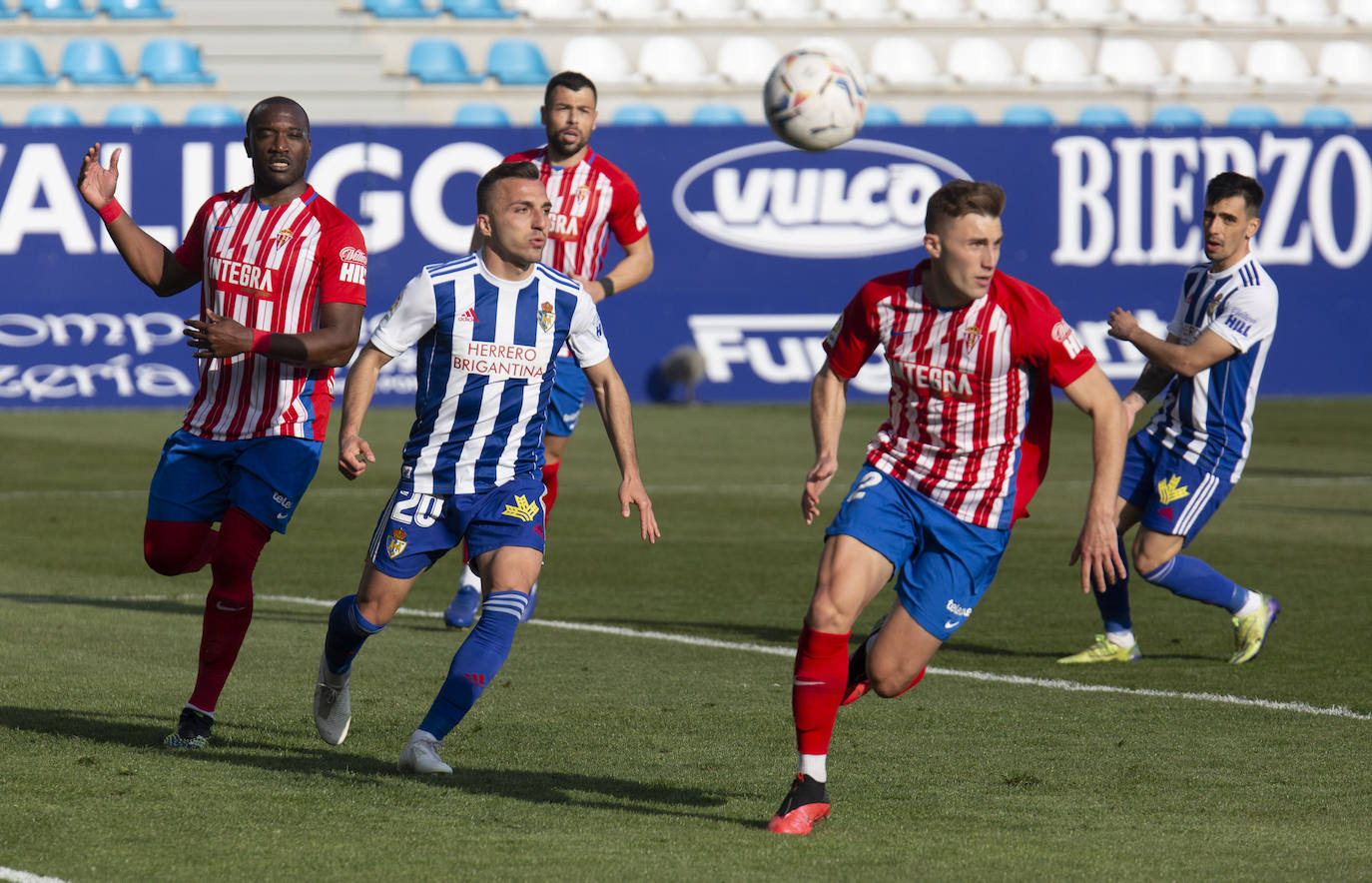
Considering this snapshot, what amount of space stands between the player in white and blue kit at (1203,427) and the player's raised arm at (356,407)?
362 centimetres

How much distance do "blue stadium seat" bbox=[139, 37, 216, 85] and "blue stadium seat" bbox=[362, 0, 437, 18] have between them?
102 inches

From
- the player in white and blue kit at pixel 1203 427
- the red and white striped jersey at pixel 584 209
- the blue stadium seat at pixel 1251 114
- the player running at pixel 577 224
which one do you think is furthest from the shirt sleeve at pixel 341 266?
the blue stadium seat at pixel 1251 114

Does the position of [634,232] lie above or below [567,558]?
above

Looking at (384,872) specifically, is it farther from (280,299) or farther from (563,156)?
(563,156)

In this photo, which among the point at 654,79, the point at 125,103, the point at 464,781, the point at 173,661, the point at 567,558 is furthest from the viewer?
the point at 654,79

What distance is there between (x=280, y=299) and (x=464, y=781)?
175 centimetres

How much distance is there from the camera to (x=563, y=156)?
9406mm

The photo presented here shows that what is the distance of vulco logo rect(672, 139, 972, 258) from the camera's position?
861 inches

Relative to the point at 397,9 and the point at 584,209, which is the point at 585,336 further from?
the point at 397,9

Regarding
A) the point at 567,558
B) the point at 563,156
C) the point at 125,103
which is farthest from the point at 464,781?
the point at 125,103

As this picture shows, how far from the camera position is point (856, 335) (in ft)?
18.4

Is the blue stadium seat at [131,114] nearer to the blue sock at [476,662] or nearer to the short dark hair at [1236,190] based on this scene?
the short dark hair at [1236,190]

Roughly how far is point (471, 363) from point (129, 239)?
1493 millimetres

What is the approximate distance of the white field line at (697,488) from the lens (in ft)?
46.1
